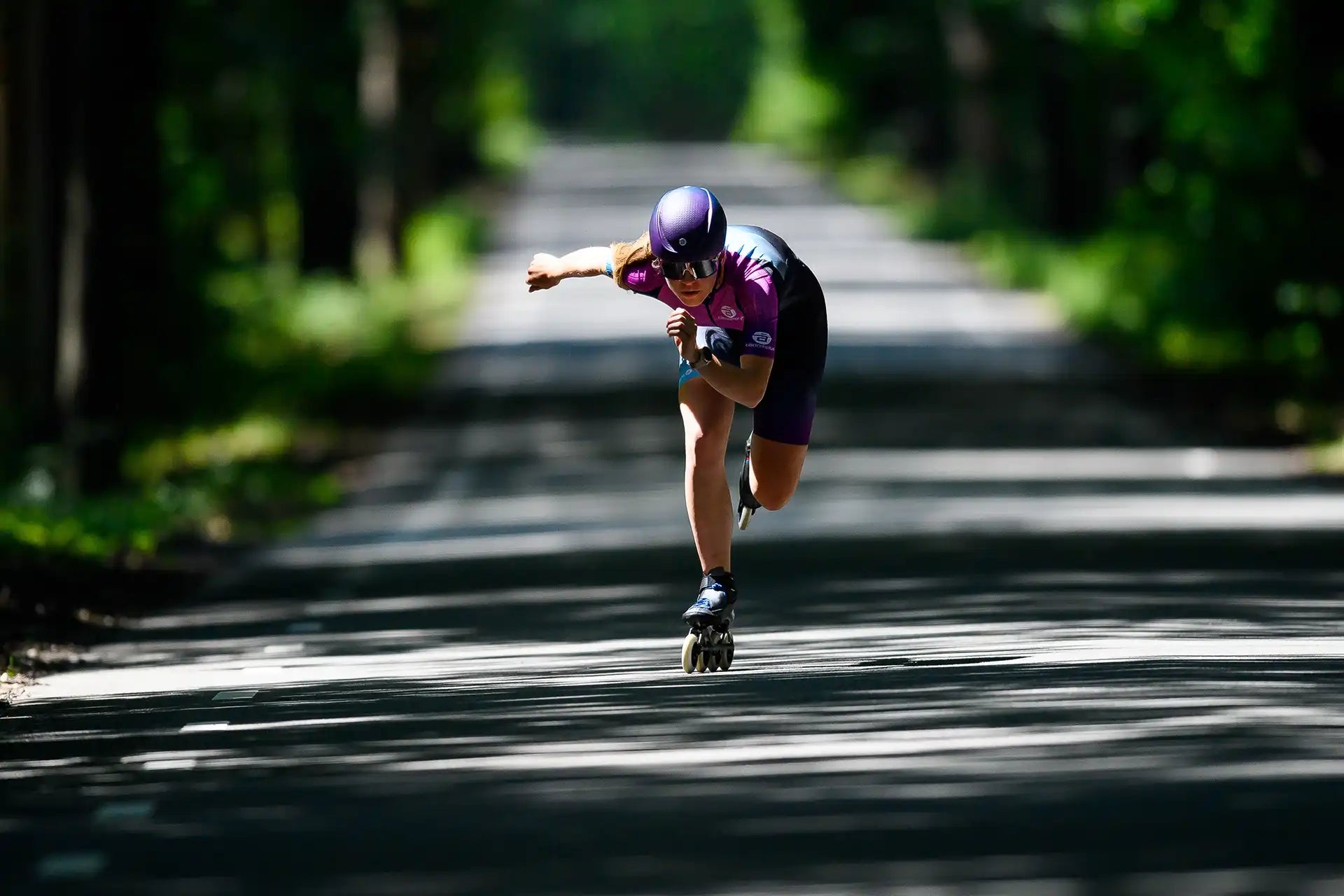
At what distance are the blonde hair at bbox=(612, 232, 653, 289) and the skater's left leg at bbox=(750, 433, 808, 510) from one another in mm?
1027

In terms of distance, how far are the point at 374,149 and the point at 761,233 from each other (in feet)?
106

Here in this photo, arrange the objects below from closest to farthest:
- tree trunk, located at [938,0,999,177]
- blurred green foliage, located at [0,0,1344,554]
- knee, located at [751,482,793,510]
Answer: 1. knee, located at [751,482,793,510]
2. blurred green foliage, located at [0,0,1344,554]
3. tree trunk, located at [938,0,999,177]

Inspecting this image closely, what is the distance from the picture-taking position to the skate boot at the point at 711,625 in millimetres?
11828

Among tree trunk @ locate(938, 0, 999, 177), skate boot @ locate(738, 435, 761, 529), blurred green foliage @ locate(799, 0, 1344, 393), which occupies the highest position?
tree trunk @ locate(938, 0, 999, 177)

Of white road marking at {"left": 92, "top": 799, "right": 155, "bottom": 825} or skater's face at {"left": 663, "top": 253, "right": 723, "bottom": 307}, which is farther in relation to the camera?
skater's face at {"left": 663, "top": 253, "right": 723, "bottom": 307}

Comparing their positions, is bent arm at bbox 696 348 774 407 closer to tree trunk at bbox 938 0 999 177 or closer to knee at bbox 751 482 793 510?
knee at bbox 751 482 793 510

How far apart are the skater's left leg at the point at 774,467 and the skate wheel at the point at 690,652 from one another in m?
0.58

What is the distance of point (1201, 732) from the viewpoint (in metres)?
9.98

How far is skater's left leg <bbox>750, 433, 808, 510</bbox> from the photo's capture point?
39.5 ft

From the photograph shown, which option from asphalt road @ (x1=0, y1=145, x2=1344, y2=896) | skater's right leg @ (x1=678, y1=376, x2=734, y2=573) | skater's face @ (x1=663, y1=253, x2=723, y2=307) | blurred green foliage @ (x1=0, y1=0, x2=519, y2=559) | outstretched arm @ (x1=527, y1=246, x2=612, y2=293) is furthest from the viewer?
blurred green foliage @ (x1=0, y1=0, x2=519, y2=559)

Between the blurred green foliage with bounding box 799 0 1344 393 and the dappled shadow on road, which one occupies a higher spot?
the blurred green foliage with bounding box 799 0 1344 393

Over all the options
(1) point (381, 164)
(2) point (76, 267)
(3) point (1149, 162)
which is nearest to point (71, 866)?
(2) point (76, 267)

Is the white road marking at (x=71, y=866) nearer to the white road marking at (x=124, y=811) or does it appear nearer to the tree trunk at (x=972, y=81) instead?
the white road marking at (x=124, y=811)

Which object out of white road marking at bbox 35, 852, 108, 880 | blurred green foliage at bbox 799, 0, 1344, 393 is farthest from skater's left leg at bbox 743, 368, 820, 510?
blurred green foliage at bbox 799, 0, 1344, 393
